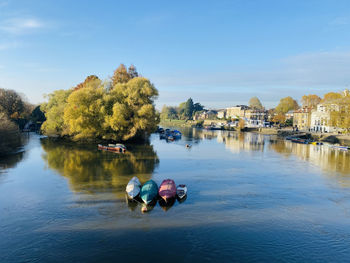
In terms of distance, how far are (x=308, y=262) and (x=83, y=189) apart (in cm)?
1851

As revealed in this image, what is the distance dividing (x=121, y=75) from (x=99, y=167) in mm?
47228

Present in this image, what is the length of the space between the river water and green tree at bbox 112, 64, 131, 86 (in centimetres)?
4522

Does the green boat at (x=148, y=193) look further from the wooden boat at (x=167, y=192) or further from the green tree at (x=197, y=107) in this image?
the green tree at (x=197, y=107)

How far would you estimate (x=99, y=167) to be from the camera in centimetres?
3284

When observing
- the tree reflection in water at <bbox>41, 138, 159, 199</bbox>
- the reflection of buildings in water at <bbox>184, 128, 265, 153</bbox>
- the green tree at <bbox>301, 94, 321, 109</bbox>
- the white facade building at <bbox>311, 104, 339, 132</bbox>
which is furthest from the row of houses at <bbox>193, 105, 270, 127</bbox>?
the tree reflection in water at <bbox>41, 138, 159, 199</bbox>

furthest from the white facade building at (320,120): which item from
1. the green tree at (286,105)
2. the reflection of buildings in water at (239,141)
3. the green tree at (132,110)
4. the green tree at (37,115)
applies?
the green tree at (37,115)

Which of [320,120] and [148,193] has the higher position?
[320,120]

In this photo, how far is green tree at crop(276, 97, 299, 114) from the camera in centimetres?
13175

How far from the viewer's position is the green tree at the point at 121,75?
7388 centimetres

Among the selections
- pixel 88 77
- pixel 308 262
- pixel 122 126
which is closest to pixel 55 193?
pixel 308 262

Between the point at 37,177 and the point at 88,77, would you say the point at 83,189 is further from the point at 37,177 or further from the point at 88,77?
the point at 88,77

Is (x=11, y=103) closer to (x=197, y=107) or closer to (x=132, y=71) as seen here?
(x=132, y=71)

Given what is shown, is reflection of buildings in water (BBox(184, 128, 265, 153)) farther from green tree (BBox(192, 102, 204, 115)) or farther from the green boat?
green tree (BBox(192, 102, 204, 115))

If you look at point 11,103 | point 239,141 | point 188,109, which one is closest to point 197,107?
point 188,109
